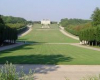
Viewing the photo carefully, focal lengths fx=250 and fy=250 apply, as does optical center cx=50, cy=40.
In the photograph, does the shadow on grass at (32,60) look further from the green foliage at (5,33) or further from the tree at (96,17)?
the tree at (96,17)

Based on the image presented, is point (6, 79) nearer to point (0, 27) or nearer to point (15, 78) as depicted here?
point (15, 78)

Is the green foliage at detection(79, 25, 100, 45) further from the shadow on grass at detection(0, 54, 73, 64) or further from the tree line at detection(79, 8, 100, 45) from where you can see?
the shadow on grass at detection(0, 54, 73, 64)

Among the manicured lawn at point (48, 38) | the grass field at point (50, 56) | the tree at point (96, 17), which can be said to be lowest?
the manicured lawn at point (48, 38)

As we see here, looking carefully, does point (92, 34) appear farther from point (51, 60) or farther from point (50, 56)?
point (51, 60)

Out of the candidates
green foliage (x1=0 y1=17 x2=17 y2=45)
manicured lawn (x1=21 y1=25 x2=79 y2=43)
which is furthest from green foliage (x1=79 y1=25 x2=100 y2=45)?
green foliage (x1=0 y1=17 x2=17 y2=45)

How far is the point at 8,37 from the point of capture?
59.9m

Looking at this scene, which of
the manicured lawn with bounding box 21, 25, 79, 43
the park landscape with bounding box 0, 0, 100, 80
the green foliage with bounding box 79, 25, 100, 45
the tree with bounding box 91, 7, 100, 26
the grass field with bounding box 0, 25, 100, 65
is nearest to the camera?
the park landscape with bounding box 0, 0, 100, 80

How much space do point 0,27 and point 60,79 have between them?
42.1 meters

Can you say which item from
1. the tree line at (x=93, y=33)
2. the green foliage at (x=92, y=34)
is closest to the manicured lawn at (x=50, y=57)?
→ the green foliage at (x=92, y=34)

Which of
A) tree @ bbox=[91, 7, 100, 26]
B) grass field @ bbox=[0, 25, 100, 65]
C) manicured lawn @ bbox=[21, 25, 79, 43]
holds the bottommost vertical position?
manicured lawn @ bbox=[21, 25, 79, 43]

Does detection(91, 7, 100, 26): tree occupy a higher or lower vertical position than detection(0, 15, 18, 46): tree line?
higher

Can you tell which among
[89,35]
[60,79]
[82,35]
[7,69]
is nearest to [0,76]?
[7,69]

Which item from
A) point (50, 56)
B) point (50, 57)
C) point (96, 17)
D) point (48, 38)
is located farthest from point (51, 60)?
point (48, 38)

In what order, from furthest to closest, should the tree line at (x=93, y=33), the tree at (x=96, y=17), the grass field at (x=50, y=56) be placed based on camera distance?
the tree at (x=96, y=17), the tree line at (x=93, y=33), the grass field at (x=50, y=56)
